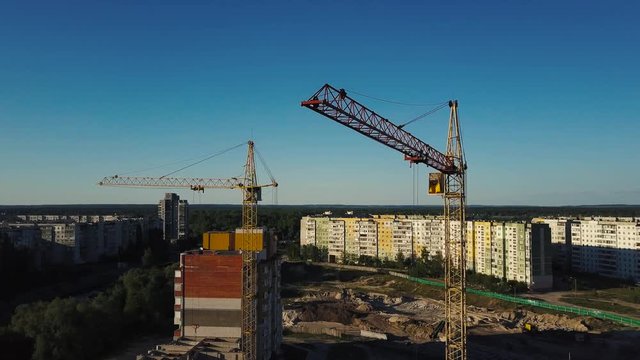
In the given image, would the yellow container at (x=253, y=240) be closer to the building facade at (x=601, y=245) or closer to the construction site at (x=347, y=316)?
the construction site at (x=347, y=316)

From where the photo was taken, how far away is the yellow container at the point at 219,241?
111 feet

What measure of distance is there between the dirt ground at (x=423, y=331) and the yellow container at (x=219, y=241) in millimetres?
9080

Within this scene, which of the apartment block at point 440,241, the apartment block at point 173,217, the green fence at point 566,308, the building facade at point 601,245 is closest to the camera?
the green fence at point 566,308

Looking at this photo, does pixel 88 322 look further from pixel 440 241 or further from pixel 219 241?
pixel 440 241

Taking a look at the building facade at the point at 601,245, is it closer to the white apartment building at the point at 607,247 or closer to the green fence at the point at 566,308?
the white apartment building at the point at 607,247

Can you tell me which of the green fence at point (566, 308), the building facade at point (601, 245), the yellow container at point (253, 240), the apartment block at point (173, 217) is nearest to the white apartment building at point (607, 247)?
the building facade at point (601, 245)

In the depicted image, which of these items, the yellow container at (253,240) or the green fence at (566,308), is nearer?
the yellow container at (253,240)

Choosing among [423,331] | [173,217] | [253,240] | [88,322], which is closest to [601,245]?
[423,331]

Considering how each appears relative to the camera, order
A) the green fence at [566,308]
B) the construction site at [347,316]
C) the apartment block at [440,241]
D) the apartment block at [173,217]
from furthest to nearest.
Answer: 1. the apartment block at [173,217]
2. the apartment block at [440,241]
3. the green fence at [566,308]
4. the construction site at [347,316]

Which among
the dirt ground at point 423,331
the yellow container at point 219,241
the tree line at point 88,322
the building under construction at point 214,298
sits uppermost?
the yellow container at point 219,241

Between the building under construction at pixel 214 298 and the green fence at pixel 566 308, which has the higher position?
the building under construction at pixel 214 298

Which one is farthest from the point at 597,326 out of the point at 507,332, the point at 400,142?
the point at 400,142

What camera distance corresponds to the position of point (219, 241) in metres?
34.1

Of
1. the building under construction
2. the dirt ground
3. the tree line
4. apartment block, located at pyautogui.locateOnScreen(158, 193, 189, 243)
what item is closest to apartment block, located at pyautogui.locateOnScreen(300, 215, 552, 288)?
the dirt ground
